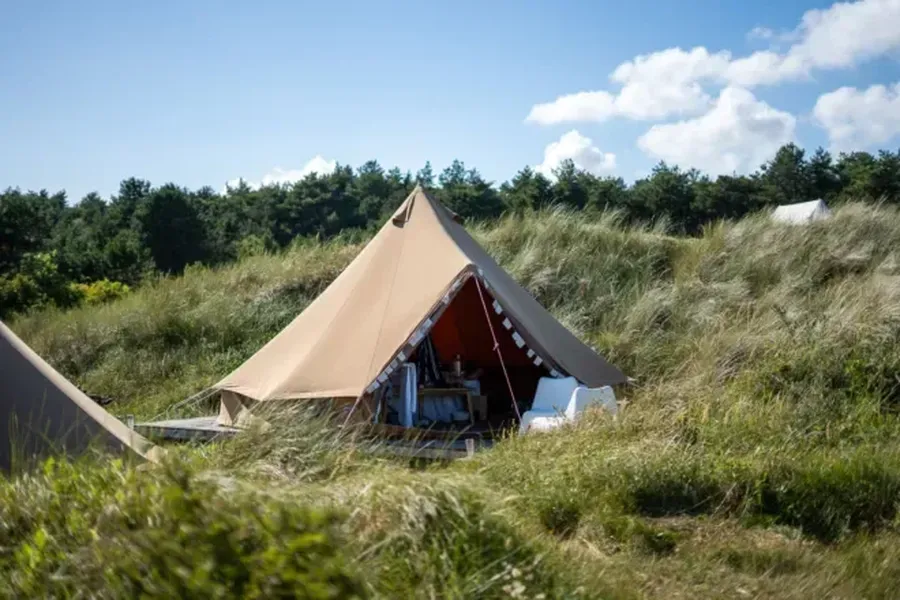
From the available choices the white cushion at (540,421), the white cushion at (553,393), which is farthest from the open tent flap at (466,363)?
the white cushion at (540,421)

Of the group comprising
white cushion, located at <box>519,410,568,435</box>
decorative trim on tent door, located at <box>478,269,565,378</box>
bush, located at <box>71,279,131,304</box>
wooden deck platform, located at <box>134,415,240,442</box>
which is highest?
bush, located at <box>71,279,131,304</box>

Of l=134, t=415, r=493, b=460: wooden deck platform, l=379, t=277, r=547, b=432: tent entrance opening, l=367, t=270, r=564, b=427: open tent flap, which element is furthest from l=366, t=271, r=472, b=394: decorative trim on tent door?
l=134, t=415, r=493, b=460: wooden deck platform

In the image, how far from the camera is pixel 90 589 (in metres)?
3.24

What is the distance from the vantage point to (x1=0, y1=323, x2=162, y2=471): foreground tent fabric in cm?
582

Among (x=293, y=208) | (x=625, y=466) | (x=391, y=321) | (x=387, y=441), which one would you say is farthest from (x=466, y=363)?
(x=293, y=208)

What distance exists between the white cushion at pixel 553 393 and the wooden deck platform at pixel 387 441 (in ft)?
2.03

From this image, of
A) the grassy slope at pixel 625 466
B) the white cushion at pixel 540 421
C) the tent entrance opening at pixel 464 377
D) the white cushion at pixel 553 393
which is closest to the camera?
the grassy slope at pixel 625 466

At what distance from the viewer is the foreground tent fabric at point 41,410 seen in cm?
582

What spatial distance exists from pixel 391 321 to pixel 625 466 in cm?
349

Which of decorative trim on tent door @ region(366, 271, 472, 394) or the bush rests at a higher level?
the bush

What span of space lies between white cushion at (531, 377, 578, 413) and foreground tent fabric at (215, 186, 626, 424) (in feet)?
0.57

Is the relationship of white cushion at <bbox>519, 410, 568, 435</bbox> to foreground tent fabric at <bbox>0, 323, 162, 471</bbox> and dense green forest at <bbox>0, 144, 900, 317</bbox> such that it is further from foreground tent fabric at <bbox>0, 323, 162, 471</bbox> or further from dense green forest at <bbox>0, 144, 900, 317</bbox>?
dense green forest at <bbox>0, 144, 900, 317</bbox>

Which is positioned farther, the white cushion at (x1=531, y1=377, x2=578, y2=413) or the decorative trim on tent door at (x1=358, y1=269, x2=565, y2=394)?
the white cushion at (x1=531, y1=377, x2=578, y2=413)

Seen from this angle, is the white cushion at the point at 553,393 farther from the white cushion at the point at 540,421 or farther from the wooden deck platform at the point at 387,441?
the wooden deck platform at the point at 387,441
